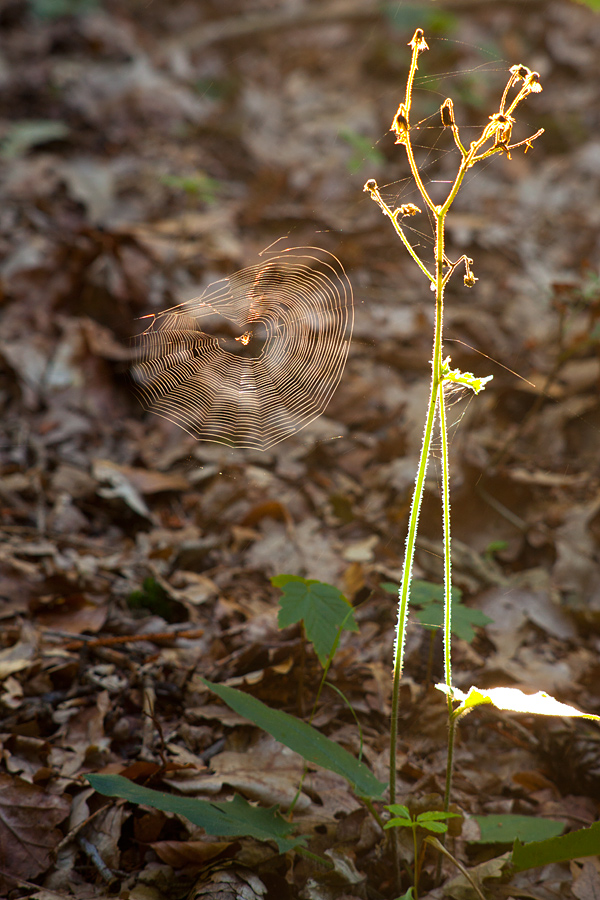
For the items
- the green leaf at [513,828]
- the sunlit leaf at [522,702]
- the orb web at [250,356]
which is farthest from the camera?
the orb web at [250,356]

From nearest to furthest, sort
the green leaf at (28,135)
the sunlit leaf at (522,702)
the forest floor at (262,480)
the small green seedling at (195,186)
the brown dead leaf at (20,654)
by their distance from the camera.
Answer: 1. the sunlit leaf at (522,702)
2. the forest floor at (262,480)
3. the brown dead leaf at (20,654)
4. the small green seedling at (195,186)
5. the green leaf at (28,135)

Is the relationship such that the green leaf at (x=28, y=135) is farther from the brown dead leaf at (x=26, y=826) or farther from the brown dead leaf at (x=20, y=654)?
the brown dead leaf at (x=26, y=826)

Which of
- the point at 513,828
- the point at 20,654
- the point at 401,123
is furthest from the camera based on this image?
the point at 20,654

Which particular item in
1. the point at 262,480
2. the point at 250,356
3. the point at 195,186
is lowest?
the point at 262,480

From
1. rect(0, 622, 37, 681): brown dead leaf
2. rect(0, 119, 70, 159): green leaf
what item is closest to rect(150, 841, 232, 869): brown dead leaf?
rect(0, 622, 37, 681): brown dead leaf

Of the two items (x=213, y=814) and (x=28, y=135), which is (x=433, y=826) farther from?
(x=28, y=135)

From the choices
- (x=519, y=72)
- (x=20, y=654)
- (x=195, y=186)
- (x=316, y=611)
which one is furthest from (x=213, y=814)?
(x=195, y=186)

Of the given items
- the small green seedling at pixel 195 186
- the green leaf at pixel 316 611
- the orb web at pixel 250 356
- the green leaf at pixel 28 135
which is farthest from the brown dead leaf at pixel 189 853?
the green leaf at pixel 28 135

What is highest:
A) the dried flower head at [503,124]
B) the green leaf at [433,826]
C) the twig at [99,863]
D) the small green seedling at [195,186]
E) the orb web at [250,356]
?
the small green seedling at [195,186]
